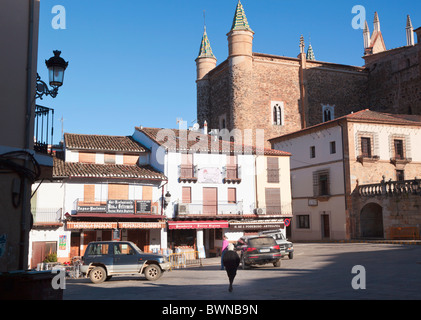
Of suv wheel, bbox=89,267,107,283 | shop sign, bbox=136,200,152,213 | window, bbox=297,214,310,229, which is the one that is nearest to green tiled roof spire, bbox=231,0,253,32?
window, bbox=297,214,310,229

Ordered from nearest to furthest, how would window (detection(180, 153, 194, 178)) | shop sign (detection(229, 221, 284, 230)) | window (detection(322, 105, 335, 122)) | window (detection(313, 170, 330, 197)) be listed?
window (detection(180, 153, 194, 178)) → shop sign (detection(229, 221, 284, 230)) → window (detection(313, 170, 330, 197)) → window (detection(322, 105, 335, 122))

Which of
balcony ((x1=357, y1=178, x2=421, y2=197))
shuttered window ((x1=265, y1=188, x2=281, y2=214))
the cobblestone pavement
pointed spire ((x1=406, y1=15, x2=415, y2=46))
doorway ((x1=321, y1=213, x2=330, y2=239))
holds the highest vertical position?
pointed spire ((x1=406, y1=15, x2=415, y2=46))

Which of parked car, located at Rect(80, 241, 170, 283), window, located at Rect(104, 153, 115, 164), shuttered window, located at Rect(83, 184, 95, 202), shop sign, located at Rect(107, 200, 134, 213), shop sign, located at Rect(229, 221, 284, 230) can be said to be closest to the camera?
parked car, located at Rect(80, 241, 170, 283)

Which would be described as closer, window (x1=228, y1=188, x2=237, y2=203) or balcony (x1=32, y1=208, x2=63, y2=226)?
balcony (x1=32, y1=208, x2=63, y2=226)

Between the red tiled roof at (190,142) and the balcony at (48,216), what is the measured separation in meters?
8.32

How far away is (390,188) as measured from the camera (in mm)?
34719

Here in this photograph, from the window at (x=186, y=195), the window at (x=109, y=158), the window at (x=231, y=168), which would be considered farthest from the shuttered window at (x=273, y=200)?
the window at (x=109, y=158)

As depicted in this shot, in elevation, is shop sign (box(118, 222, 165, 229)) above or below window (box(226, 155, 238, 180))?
below

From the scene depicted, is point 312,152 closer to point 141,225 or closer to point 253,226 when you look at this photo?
point 253,226

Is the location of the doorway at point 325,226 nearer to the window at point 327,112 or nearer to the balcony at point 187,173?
the balcony at point 187,173

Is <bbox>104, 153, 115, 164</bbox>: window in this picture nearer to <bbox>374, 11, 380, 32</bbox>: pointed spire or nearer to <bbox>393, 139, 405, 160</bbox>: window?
<bbox>393, 139, 405, 160</bbox>: window

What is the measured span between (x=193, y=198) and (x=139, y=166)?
182 inches

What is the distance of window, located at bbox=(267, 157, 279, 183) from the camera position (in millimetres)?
35281
